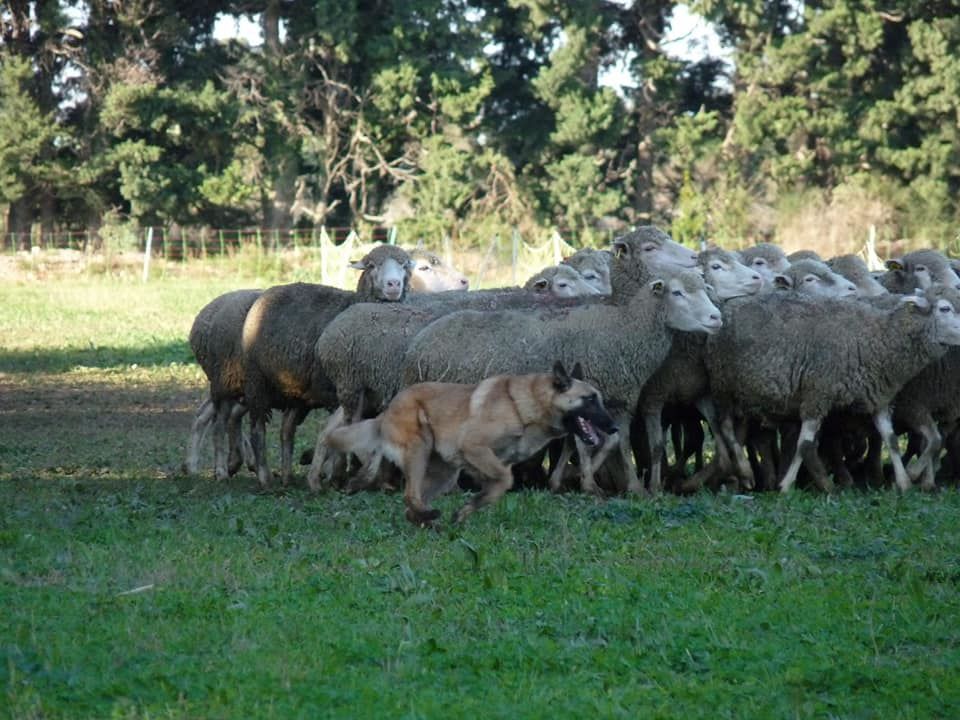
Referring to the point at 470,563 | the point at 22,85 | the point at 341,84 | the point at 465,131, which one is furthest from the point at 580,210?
the point at 470,563

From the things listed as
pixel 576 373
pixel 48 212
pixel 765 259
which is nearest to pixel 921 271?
pixel 765 259

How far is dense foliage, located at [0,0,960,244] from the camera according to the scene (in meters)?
43.5

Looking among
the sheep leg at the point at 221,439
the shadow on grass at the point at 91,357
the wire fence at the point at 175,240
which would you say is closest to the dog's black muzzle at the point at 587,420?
the sheep leg at the point at 221,439

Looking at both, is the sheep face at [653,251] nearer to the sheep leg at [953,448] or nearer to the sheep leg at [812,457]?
the sheep leg at [812,457]

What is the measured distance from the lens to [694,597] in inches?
320

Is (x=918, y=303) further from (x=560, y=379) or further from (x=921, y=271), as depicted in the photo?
(x=560, y=379)

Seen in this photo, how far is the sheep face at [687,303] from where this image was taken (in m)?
12.6

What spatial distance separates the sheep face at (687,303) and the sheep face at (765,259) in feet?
6.53

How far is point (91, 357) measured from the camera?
25938mm

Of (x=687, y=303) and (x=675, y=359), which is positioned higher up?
(x=687, y=303)

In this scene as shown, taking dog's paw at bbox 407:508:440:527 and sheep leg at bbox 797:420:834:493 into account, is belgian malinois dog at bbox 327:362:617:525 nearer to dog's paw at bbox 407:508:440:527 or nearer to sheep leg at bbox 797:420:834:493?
dog's paw at bbox 407:508:440:527

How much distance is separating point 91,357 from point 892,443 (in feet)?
54.2

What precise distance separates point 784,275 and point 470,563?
620cm

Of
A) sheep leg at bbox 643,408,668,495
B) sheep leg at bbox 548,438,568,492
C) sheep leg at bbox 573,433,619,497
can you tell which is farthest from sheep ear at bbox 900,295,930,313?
sheep leg at bbox 548,438,568,492
